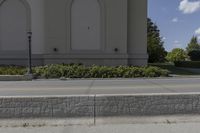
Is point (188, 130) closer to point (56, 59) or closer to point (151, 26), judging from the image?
point (56, 59)

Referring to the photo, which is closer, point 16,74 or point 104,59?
point 16,74

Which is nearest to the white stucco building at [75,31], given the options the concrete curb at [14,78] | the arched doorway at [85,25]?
the arched doorway at [85,25]

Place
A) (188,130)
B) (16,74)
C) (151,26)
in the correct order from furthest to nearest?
(151,26) → (16,74) → (188,130)

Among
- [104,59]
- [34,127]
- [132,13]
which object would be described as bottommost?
[34,127]

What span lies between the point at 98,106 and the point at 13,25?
25.0 meters

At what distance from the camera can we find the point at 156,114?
859 cm

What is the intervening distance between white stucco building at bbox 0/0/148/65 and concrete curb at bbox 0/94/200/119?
840 inches

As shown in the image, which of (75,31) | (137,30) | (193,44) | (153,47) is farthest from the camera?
(193,44)

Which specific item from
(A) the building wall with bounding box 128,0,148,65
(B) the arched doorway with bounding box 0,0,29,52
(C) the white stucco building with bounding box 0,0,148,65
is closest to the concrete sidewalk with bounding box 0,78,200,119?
(C) the white stucco building with bounding box 0,0,148,65

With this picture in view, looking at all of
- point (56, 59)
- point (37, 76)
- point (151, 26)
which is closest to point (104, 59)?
point (56, 59)

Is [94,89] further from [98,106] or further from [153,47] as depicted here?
[153,47]

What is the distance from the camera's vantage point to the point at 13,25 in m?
31.6

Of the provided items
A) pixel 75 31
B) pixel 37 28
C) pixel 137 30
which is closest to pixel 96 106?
pixel 75 31

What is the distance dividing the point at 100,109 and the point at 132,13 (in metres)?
24.2
